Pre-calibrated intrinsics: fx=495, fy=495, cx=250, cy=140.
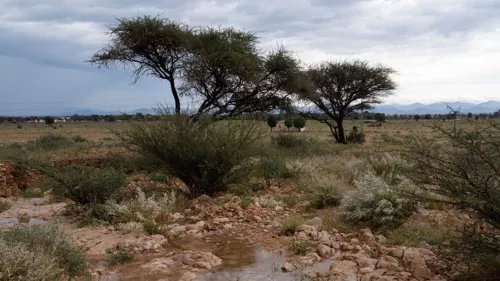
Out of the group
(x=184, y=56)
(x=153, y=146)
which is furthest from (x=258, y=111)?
(x=153, y=146)

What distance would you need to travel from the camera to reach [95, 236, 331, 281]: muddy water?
6957mm

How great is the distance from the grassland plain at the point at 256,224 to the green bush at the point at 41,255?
12cm

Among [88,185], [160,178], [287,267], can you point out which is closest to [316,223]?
[287,267]

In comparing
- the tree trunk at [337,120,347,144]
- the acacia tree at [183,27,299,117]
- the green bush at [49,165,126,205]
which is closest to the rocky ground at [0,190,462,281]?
the green bush at [49,165,126,205]

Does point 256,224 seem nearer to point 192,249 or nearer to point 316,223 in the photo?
point 316,223

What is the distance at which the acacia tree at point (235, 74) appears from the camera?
23.1 m

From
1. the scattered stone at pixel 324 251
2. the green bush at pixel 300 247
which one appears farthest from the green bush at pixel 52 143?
the scattered stone at pixel 324 251

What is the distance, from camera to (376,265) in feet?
22.7

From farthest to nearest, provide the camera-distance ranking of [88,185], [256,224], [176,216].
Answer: [88,185], [176,216], [256,224]

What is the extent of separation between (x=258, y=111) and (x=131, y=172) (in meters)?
10.8

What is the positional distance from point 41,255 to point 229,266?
2.86 meters

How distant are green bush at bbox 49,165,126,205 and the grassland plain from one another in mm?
27

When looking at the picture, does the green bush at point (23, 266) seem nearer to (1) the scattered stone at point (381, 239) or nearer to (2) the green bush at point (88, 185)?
(1) the scattered stone at point (381, 239)

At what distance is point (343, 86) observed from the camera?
1332 inches
